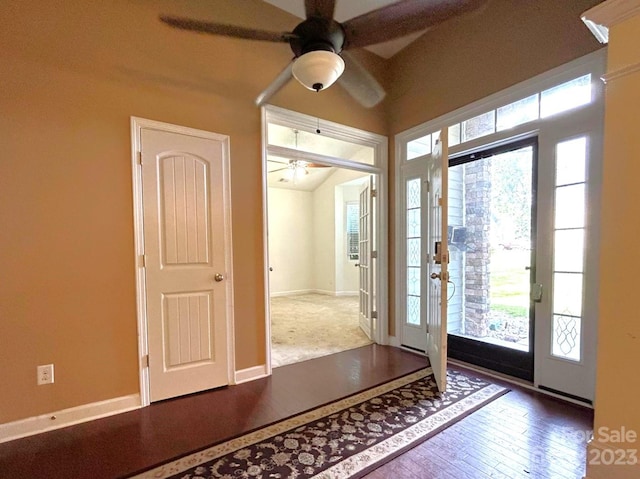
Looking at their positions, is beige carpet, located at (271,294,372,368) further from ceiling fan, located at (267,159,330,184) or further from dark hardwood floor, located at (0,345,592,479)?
ceiling fan, located at (267,159,330,184)

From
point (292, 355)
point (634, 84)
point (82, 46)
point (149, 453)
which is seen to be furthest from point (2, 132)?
point (634, 84)

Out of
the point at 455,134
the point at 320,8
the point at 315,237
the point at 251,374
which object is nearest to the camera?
the point at 320,8

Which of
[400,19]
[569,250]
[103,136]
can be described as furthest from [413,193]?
[103,136]

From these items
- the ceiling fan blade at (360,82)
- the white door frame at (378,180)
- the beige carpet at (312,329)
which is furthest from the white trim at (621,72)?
the beige carpet at (312,329)

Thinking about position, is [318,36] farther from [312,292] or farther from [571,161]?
[312,292]

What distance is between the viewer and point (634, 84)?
4.29ft

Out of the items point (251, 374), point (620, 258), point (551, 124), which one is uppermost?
point (551, 124)

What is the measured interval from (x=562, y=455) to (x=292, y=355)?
239cm

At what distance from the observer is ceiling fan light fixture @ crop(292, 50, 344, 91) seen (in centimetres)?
163

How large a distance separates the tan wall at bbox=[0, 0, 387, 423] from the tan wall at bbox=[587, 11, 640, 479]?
102 inches

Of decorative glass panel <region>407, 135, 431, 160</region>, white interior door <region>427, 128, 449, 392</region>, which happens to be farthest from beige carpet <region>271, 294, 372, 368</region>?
decorative glass panel <region>407, 135, 431, 160</region>

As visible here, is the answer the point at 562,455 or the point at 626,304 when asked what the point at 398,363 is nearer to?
the point at 562,455

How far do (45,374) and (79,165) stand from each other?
Answer: 145cm

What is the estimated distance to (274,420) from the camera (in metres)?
2.13
